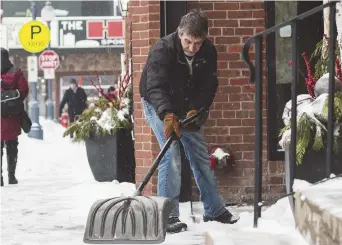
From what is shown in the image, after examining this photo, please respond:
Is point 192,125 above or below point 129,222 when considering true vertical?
above

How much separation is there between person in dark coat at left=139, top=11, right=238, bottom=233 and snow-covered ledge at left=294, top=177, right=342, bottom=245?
1709 millimetres

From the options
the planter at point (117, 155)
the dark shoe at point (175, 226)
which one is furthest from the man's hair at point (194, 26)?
the planter at point (117, 155)

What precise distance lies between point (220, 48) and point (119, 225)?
312 cm

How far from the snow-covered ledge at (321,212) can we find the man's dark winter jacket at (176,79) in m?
1.70

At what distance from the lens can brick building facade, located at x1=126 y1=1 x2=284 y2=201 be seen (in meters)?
8.01

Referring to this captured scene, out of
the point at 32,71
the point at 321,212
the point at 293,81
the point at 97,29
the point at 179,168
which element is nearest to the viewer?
the point at 321,212

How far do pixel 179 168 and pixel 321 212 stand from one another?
8.57ft

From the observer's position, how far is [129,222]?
5.28 meters

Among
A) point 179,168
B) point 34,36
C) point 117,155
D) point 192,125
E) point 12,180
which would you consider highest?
point 34,36

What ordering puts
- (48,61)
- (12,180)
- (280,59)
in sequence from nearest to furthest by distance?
(280,59) → (12,180) → (48,61)

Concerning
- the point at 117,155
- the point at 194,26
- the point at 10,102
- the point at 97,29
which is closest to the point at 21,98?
the point at 10,102

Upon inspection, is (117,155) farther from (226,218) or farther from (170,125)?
(170,125)

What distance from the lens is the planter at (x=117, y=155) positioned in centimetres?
1030

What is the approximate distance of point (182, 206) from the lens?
7.84 metres
